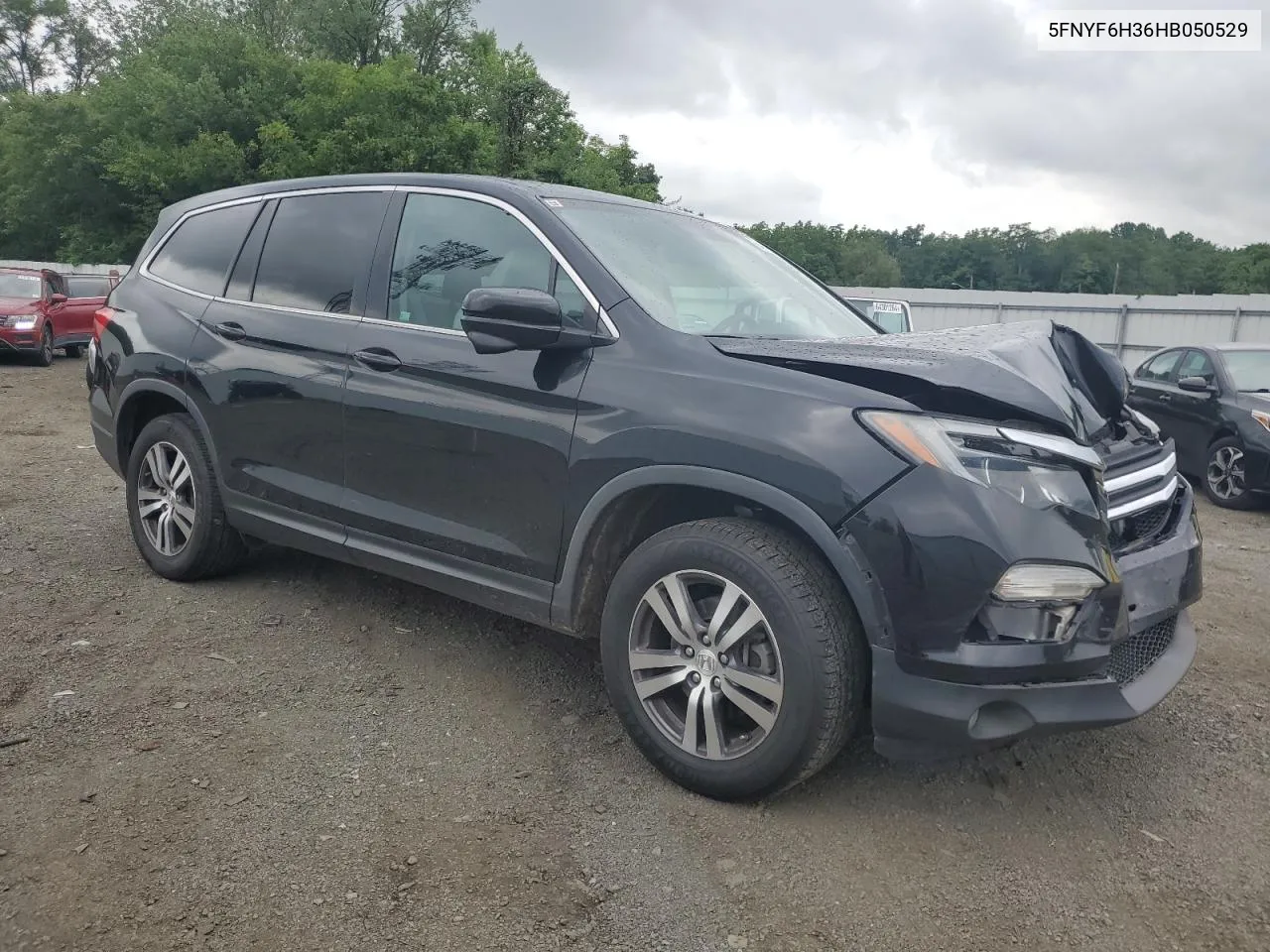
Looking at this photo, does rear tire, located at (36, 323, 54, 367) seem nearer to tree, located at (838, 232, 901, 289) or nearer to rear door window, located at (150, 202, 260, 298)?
rear door window, located at (150, 202, 260, 298)

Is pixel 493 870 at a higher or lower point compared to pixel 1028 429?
lower

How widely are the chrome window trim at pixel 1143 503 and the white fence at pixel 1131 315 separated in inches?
675

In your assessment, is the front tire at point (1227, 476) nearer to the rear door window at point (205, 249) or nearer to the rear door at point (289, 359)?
the rear door at point (289, 359)

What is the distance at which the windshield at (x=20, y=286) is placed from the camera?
53.1ft

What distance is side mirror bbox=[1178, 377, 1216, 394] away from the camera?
9.07m

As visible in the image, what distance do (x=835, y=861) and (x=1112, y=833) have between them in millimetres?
856

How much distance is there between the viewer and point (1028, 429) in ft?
8.78

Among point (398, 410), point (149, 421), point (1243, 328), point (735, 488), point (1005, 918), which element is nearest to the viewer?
point (1005, 918)

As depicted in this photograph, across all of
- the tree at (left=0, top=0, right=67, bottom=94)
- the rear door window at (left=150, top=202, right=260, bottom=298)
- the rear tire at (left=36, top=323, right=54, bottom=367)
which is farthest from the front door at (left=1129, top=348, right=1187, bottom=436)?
the tree at (left=0, top=0, right=67, bottom=94)

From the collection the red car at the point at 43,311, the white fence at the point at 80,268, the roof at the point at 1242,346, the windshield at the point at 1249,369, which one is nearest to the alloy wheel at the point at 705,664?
the windshield at the point at 1249,369

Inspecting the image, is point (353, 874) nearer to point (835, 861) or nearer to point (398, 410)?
point (835, 861)

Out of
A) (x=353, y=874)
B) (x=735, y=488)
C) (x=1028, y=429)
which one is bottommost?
(x=353, y=874)

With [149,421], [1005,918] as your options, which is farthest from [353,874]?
[149,421]

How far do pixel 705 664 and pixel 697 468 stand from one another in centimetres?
58
